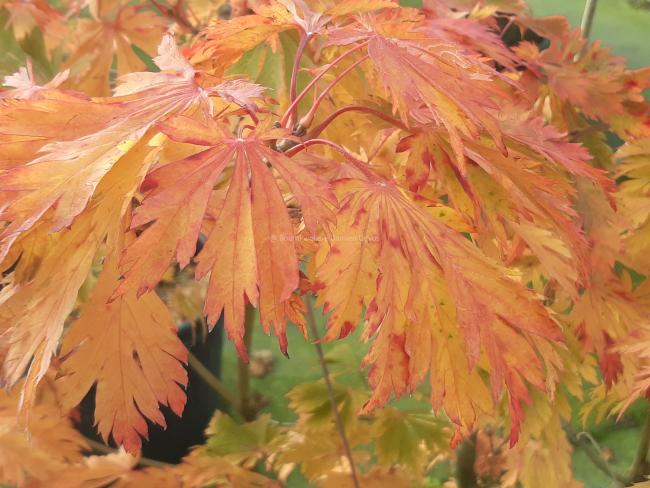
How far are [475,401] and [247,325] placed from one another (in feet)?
1.45

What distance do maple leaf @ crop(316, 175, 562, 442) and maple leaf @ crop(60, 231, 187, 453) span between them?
0.10 meters

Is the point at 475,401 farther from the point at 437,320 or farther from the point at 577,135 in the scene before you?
the point at 577,135

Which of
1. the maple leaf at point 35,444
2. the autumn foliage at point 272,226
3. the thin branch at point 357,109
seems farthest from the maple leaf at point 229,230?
the maple leaf at point 35,444

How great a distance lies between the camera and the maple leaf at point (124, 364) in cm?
42

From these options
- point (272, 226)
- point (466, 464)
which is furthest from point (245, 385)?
point (272, 226)

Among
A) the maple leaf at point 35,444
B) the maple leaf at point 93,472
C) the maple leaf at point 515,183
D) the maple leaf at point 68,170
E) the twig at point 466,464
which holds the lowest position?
the twig at point 466,464

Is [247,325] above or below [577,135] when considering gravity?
below

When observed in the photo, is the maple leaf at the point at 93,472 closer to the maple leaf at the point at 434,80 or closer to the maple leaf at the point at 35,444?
the maple leaf at the point at 35,444

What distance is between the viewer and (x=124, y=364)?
423 mm

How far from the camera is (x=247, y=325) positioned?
2.73 feet

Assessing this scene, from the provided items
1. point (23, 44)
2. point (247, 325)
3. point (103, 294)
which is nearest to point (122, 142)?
point (103, 294)

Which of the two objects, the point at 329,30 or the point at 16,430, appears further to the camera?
the point at 16,430

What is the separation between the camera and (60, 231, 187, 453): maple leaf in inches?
16.6

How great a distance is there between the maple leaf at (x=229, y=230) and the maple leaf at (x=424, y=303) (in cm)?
5
